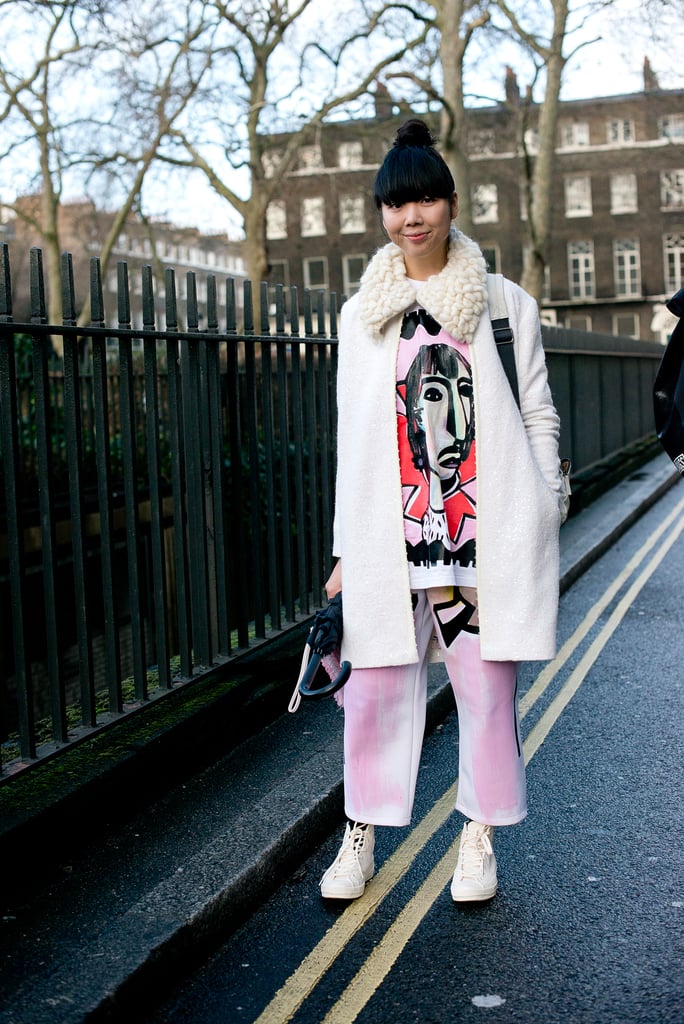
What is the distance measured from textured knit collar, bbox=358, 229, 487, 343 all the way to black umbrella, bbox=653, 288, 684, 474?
20.2 inches

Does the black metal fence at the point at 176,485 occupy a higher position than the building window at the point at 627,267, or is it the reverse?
the building window at the point at 627,267

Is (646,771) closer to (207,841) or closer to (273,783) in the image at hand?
(273,783)

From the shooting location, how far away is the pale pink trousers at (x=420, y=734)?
340cm

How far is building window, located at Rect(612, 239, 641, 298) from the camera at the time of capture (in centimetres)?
6338

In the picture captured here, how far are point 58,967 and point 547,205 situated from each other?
26.2 meters

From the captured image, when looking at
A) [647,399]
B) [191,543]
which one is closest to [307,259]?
[647,399]

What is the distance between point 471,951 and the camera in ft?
10.6

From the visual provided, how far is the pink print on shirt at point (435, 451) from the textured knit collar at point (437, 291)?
69 millimetres

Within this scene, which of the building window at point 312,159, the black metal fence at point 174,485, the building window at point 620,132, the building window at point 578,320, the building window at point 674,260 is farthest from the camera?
the building window at point 620,132

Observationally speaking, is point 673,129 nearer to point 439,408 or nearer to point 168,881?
point 439,408

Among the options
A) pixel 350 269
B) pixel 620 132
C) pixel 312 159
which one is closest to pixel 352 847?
pixel 312 159

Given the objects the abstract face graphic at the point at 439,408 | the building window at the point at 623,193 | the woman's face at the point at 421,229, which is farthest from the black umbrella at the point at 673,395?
the building window at the point at 623,193

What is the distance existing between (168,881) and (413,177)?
193 centimetres

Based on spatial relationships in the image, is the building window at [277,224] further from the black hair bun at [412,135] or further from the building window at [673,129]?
the black hair bun at [412,135]
